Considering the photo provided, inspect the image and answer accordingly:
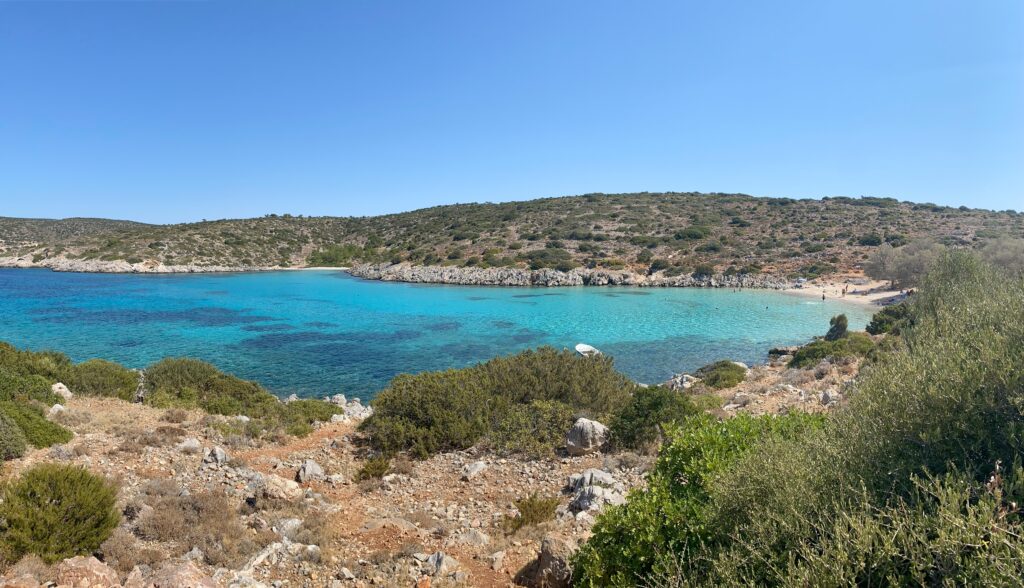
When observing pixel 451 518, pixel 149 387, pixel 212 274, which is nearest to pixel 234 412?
pixel 149 387

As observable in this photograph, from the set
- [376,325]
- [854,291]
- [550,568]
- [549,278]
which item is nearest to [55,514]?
[550,568]

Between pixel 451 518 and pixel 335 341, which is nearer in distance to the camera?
pixel 451 518

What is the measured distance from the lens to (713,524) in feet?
14.0

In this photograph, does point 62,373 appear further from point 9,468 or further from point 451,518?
point 451,518

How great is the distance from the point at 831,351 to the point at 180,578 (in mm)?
22242

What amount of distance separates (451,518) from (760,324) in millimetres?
33392

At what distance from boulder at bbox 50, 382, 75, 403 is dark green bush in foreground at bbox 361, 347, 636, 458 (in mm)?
8296

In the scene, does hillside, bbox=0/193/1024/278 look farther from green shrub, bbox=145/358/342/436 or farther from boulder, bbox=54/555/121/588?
boulder, bbox=54/555/121/588

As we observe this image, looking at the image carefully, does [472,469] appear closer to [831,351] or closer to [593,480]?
[593,480]

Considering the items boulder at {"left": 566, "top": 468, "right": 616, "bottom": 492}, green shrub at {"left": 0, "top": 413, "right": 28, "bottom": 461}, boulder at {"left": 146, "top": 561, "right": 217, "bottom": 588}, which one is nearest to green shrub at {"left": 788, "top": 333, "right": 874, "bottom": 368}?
boulder at {"left": 566, "top": 468, "right": 616, "bottom": 492}

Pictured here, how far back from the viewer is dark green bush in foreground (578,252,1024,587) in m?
2.84

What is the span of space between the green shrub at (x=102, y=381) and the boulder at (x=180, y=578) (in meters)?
11.9

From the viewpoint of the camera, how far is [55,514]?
5.86m

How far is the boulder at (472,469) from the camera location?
9492mm
